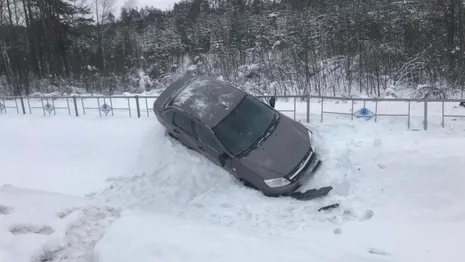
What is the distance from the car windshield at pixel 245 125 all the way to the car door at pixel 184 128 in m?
0.60

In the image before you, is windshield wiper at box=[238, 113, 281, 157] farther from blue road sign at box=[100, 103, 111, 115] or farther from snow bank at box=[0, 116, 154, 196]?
blue road sign at box=[100, 103, 111, 115]

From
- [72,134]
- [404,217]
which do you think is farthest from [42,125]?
[404,217]

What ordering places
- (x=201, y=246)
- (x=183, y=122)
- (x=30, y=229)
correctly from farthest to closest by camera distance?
(x=183, y=122)
(x=30, y=229)
(x=201, y=246)

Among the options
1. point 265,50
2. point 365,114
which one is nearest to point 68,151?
point 365,114

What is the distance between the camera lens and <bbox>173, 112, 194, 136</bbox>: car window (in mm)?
7133

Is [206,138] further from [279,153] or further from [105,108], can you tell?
[105,108]

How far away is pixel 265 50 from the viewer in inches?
786

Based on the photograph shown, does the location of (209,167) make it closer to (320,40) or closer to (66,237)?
(66,237)

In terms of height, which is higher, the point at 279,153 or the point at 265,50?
the point at 265,50

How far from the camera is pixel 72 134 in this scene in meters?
10.2

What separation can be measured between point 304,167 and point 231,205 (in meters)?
1.48

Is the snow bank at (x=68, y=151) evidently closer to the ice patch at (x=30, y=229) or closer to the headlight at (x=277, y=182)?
the ice patch at (x=30, y=229)

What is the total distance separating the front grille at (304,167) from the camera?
622 cm

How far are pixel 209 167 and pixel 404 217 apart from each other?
142 inches
